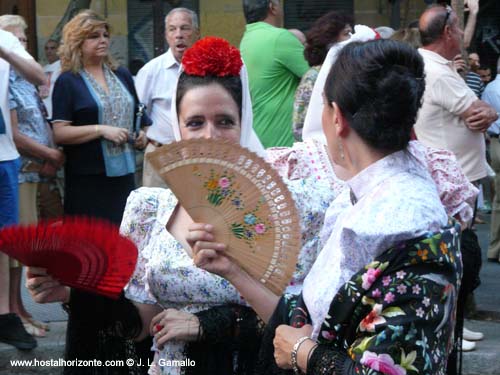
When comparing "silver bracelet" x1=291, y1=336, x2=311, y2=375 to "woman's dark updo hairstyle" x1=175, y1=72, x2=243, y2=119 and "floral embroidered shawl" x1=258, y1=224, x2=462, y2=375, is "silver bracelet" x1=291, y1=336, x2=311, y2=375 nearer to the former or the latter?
"floral embroidered shawl" x1=258, y1=224, x2=462, y2=375

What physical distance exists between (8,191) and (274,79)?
196cm

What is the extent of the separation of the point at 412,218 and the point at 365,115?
27 centimetres

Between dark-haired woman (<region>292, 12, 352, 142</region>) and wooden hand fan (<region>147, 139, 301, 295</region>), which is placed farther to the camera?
dark-haired woman (<region>292, 12, 352, 142</region>)

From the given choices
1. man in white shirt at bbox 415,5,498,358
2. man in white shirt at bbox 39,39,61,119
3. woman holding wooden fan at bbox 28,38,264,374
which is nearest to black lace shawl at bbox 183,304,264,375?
woman holding wooden fan at bbox 28,38,264,374

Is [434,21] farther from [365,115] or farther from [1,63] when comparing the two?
[365,115]

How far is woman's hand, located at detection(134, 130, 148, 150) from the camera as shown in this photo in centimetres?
671

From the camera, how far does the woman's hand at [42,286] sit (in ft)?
9.10

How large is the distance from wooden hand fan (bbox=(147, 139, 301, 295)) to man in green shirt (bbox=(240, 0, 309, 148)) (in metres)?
4.03

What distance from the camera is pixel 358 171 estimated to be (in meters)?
2.34

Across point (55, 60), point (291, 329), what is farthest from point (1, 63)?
point (55, 60)

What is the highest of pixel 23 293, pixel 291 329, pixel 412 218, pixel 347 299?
pixel 412 218

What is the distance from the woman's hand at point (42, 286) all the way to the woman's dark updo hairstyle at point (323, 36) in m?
3.79

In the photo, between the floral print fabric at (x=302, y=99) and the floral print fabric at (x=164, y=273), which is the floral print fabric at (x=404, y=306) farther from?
the floral print fabric at (x=302, y=99)

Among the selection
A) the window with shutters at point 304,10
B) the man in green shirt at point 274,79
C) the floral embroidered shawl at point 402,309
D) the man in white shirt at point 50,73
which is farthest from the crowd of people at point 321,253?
the window with shutters at point 304,10
